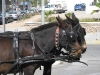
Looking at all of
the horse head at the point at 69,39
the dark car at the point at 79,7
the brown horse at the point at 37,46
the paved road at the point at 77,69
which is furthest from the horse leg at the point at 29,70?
the dark car at the point at 79,7

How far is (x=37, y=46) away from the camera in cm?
480

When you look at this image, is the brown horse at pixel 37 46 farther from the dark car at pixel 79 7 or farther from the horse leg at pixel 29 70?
the dark car at pixel 79 7

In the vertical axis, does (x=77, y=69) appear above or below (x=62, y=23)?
below

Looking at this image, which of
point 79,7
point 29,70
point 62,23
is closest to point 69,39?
point 62,23

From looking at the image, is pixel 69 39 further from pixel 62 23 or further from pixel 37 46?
pixel 37 46

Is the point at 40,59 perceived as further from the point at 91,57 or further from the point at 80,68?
the point at 91,57

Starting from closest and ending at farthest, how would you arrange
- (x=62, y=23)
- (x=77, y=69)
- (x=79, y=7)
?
1. (x=62, y=23)
2. (x=77, y=69)
3. (x=79, y=7)

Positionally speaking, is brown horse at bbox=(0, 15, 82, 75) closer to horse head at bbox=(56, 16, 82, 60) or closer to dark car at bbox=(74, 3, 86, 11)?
horse head at bbox=(56, 16, 82, 60)

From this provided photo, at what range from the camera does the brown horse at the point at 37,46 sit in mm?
4738

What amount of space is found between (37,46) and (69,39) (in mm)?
515

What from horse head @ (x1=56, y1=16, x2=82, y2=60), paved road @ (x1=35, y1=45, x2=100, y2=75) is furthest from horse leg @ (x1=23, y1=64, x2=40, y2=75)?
paved road @ (x1=35, y1=45, x2=100, y2=75)

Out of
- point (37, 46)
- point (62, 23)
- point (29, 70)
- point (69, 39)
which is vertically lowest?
point (29, 70)

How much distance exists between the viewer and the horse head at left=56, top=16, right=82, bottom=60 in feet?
15.5

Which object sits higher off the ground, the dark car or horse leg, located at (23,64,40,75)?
horse leg, located at (23,64,40,75)
